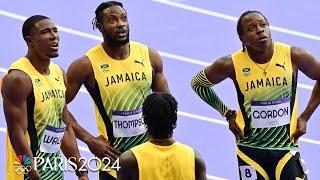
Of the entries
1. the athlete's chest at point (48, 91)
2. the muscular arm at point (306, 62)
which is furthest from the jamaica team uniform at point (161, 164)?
the muscular arm at point (306, 62)

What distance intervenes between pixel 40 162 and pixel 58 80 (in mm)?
612

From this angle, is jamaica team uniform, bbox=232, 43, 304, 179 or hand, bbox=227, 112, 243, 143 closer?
jamaica team uniform, bbox=232, 43, 304, 179

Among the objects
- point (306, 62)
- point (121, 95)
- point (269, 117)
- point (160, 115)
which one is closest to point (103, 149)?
point (121, 95)

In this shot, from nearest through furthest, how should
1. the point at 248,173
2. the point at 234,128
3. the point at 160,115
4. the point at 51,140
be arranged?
the point at 160,115 < the point at 51,140 < the point at 248,173 < the point at 234,128

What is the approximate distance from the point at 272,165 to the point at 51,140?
1.69 m

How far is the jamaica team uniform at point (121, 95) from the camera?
10164 millimetres

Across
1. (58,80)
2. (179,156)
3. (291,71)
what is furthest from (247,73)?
(179,156)

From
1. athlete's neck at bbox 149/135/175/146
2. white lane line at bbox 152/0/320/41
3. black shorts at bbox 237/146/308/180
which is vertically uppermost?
athlete's neck at bbox 149/135/175/146

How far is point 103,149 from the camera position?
1016 centimetres

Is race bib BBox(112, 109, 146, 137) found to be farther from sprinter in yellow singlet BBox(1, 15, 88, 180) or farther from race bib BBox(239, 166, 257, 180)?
race bib BBox(239, 166, 257, 180)

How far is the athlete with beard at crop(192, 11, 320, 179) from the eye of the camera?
1034 cm

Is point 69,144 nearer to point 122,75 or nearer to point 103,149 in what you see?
point 103,149

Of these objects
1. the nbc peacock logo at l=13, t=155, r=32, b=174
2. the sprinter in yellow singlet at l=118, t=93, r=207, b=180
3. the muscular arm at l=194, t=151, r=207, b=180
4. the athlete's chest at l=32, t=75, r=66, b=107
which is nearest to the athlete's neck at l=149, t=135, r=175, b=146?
the sprinter in yellow singlet at l=118, t=93, r=207, b=180

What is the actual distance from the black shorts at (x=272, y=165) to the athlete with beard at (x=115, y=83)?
2.69 ft
